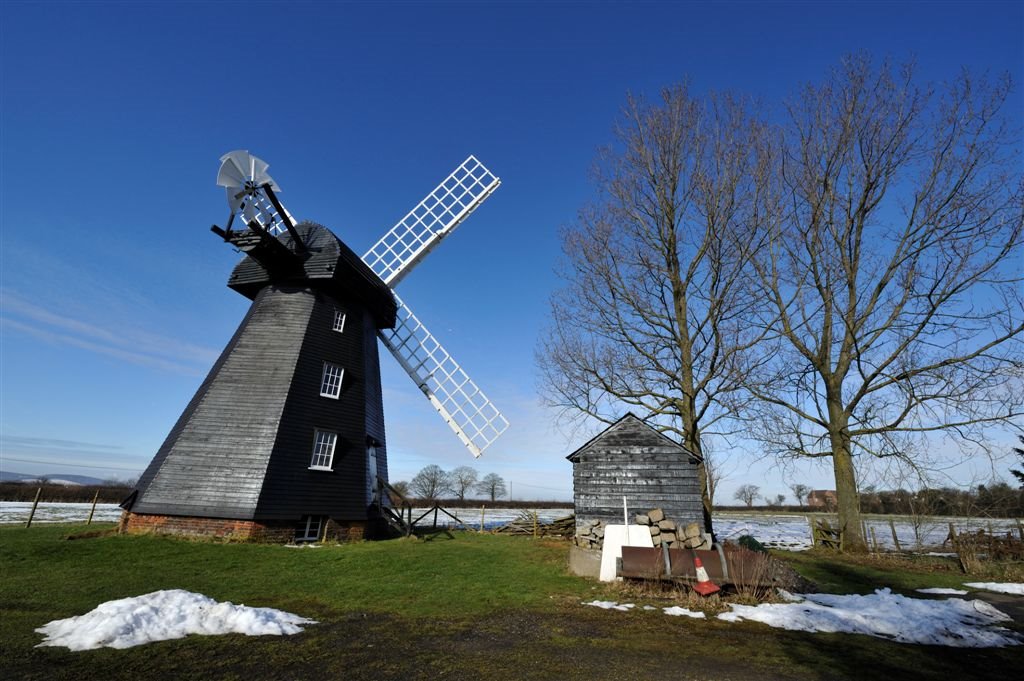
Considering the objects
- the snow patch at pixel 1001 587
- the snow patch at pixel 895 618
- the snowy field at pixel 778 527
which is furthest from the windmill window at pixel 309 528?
the snow patch at pixel 1001 587

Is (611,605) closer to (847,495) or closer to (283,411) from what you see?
(283,411)

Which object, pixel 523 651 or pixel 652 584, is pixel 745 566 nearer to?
pixel 652 584

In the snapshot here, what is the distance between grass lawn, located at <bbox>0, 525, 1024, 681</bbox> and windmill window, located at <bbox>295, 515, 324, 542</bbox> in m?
2.58

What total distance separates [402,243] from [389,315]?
13.2 feet

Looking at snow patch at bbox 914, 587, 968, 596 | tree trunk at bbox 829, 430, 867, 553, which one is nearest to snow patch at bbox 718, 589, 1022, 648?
snow patch at bbox 914, 587, 968, 596

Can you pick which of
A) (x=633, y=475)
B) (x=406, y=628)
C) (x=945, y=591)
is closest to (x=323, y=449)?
(x=406, y=628)

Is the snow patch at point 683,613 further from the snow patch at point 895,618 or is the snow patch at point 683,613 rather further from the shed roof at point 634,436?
the shed roof at point 634,436

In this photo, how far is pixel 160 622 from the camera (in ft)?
Result: 22.9

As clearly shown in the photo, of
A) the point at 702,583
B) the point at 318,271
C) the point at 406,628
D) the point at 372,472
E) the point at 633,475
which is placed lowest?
the point at 406,628

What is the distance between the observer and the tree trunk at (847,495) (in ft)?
58.0

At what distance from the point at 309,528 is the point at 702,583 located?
13.4m

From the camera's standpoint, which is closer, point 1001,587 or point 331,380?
point 1001,587

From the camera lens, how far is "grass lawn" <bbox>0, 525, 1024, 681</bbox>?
5.87m

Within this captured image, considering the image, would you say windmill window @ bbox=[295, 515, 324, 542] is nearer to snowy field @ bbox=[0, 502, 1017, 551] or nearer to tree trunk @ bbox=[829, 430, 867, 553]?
snowy field @ bbox=[0, 502, 1017, 551]
